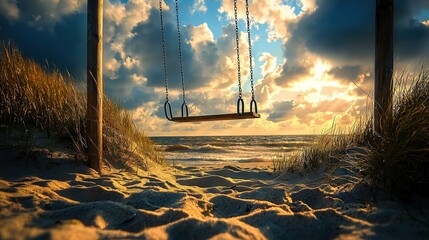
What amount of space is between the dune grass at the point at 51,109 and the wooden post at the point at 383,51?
3.64m

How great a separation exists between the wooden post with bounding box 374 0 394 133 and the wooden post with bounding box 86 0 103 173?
3.74 meters

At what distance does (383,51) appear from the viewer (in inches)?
179

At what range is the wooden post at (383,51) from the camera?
14.4ft

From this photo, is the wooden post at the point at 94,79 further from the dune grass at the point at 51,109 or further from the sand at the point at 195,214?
the sand at the point at 195,214

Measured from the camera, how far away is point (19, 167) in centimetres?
382

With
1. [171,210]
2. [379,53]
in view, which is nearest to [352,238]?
[171,210]

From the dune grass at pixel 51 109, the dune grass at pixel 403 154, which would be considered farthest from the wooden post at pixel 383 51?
the dune grass at pixel 51 109

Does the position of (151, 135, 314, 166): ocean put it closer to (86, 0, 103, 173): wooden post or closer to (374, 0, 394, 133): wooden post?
(374, 0, 394, 133): wooden post

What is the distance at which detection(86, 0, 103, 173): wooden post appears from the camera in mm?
4113

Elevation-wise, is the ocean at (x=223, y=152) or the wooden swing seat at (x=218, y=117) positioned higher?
the wooden swing seat at (x=218, y=117)

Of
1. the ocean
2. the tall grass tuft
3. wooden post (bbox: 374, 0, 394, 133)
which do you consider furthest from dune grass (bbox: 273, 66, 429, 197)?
the ocean

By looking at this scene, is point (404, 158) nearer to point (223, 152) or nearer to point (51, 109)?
point (51, 109)

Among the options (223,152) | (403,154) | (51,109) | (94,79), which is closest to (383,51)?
(403,154)

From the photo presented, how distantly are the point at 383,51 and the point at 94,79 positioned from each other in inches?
158
